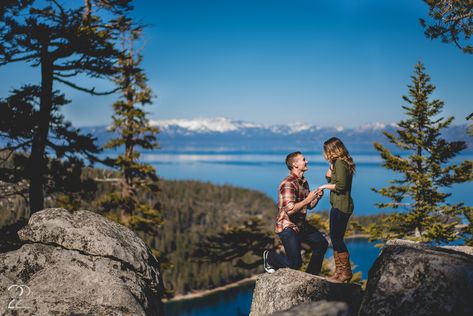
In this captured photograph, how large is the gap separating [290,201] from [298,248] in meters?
0.96

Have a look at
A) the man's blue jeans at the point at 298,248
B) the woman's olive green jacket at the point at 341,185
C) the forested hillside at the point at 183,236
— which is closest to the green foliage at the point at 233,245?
the man's blue jeans at the point at 298,248

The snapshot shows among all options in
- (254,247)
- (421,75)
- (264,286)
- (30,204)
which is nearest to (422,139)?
(421,75)

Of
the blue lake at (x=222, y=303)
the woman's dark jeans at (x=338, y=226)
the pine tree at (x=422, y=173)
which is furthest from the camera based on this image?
the blue lake at (x=222, y=303)

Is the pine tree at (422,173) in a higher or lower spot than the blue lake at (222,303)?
higher

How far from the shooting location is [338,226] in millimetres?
7805

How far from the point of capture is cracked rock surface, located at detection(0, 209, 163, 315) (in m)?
5.94

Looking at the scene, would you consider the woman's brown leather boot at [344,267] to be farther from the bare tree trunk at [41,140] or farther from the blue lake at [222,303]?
the blue lake at [222,303]

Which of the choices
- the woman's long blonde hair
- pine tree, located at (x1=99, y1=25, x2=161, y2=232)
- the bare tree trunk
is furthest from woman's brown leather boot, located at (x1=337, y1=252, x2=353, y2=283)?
pine tree, located at (x1=99, y1=25, x2=161, y2=232)

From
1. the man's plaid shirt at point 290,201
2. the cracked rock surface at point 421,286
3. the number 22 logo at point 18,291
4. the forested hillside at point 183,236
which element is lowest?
the forested hillside at point 183,236

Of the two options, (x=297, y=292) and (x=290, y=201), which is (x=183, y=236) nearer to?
(x=290, y=201)

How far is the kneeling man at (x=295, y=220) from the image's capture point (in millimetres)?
7707

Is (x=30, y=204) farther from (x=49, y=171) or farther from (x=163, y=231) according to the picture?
(x=163, y=231)

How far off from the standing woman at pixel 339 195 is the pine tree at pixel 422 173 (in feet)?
33.7

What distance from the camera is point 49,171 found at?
13.4m
